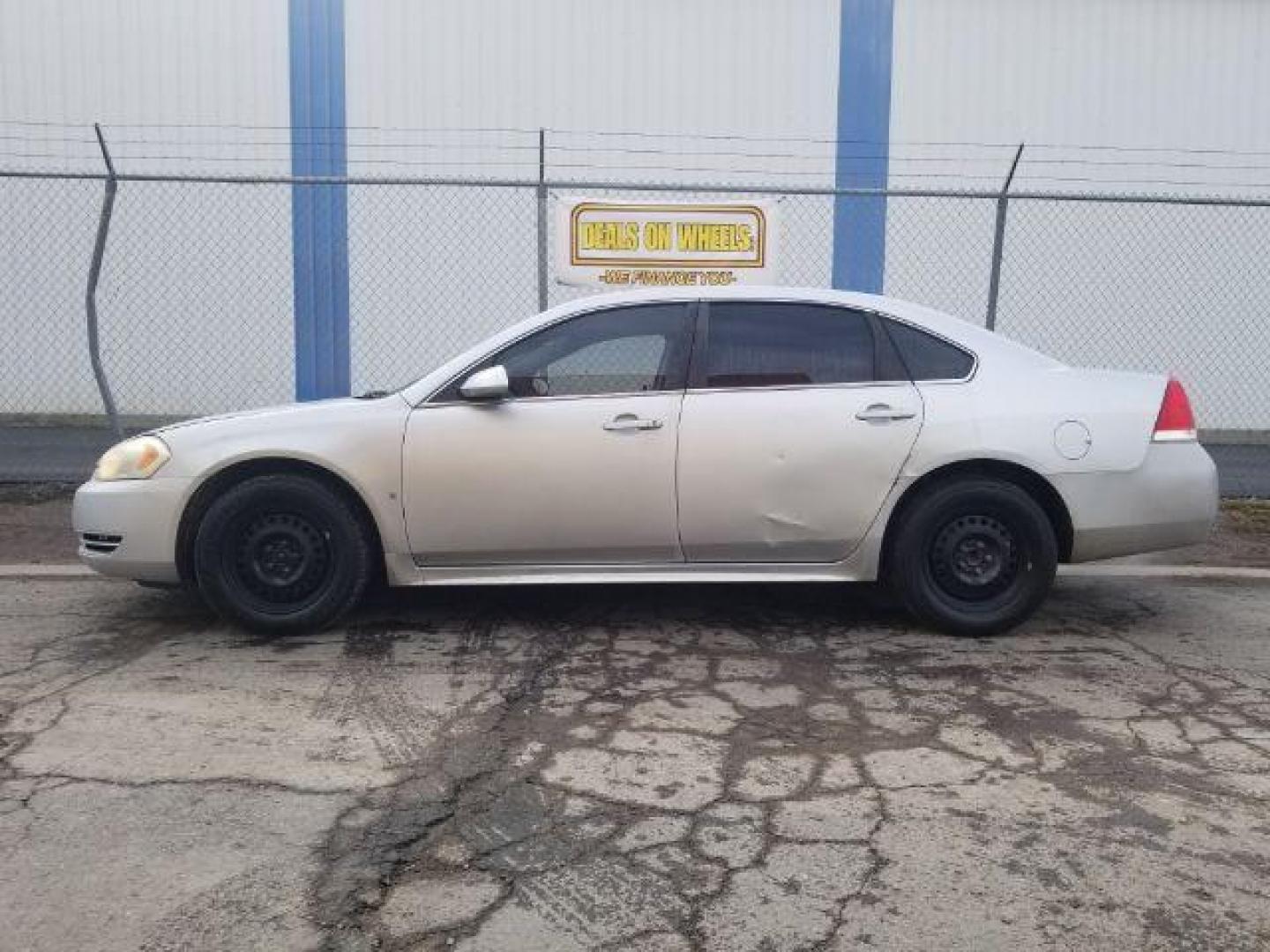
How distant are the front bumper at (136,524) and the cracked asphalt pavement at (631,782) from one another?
35cm

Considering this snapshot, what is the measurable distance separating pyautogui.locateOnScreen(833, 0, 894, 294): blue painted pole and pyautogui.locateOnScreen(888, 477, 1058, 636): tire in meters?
7.65

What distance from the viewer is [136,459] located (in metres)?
5.38

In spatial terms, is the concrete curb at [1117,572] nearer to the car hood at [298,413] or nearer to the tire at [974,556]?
the tire at [974,556]

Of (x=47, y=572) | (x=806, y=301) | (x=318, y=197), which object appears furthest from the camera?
(x=318, y=197)

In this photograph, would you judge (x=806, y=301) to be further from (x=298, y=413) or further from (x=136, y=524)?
(x=136, y=524)

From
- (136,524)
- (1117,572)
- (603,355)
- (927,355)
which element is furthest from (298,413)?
(1117,572)

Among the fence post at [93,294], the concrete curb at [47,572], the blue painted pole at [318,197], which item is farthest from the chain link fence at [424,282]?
the concrete curb at [47,572]

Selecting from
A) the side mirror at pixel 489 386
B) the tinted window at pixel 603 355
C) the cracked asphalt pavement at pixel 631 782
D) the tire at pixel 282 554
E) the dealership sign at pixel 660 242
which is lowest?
the cracked asphalt pavement at pixel 631 782

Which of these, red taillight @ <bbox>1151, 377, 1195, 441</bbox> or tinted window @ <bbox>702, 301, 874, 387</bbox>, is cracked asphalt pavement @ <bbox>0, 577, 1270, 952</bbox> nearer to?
red taillight @ <bbox>1151, 377, 1195, 441</bbox>

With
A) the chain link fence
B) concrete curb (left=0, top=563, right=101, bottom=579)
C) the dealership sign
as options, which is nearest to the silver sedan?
concrete curb (left=0, top=563, right=101, bottom=579)

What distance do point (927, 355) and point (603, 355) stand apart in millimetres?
1432

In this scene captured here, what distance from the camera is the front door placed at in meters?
5.28

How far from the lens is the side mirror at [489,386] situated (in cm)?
525

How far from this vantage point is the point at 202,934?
2900 mm
